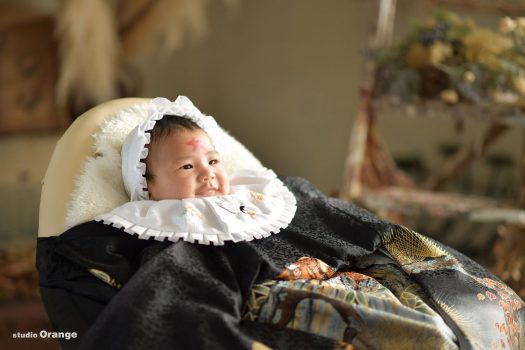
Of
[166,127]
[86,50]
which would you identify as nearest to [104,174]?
[166,127]

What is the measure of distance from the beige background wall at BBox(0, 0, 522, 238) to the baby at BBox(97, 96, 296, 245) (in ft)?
7.10

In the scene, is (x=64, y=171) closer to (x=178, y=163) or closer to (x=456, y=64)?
(x=178, y=163)

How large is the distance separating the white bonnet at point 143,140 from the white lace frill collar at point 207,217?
5 cm

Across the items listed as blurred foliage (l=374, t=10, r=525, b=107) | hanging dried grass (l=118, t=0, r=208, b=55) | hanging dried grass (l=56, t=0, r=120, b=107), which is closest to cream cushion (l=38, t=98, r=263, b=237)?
blurred foliage (l=374, t=10, r=525, b=107)

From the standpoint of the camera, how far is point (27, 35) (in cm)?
296

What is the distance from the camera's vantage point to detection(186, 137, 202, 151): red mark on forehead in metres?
1.39

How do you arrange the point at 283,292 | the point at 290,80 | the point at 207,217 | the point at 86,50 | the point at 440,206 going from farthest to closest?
the point at 290,80, the point at 86,50, the point at 440,206, the point at 207,217, the point at 283,292

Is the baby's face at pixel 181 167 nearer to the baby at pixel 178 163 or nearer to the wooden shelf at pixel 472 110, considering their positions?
the baby at pixel 178 163

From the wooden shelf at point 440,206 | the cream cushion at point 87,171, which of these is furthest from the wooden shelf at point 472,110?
the cream cushion at point 87,171

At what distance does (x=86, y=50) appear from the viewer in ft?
9.27

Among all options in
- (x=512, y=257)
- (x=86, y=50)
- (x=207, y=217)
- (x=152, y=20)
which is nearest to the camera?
(x=207, y=217)

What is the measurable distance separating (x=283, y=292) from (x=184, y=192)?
0.31 metres

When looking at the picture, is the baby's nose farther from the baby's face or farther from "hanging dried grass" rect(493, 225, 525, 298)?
"hanging dried grass" rect(493, 225, 525, 298)

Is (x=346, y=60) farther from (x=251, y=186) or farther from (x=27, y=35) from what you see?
(x=251, y=186)
